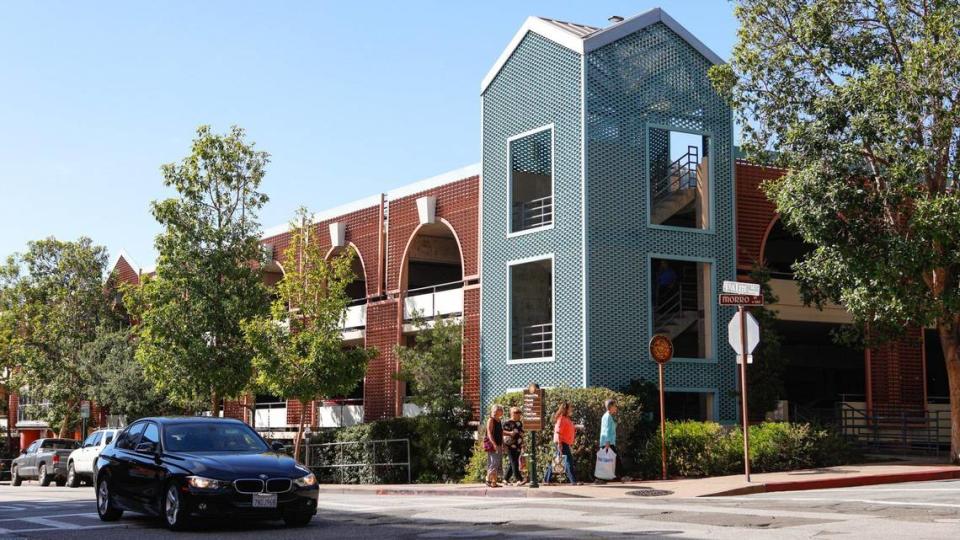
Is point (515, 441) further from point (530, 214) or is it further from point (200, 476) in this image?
point (200, 476)

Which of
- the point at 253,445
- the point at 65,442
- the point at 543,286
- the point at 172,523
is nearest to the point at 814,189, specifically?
the point at 543,286

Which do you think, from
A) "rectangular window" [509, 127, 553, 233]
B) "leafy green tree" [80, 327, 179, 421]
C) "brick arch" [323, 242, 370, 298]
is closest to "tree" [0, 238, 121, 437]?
"leafy green tree" [80, 327, 179, 421]

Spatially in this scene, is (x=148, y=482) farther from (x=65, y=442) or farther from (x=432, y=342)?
(x=65, y=442)

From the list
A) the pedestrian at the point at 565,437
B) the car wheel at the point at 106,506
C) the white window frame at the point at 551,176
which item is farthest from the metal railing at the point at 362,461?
the car wheel at the point at 106,506

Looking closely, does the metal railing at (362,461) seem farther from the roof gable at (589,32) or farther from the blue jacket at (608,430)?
the roof gable at (589,32)

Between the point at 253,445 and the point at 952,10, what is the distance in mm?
16829

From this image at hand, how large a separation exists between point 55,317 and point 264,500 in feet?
125

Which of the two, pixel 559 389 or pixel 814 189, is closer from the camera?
pixel 814 189

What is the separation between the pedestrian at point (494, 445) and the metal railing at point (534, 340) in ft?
18.4

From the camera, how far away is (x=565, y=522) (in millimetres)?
13625

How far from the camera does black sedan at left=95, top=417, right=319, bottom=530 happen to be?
1309 centimetres

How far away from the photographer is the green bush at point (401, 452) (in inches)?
1134

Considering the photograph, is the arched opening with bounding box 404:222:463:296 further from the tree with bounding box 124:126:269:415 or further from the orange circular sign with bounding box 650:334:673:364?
the orange circular sign with bounding box 650:334:673:364

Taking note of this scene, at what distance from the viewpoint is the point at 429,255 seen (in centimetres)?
3616
